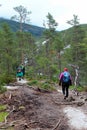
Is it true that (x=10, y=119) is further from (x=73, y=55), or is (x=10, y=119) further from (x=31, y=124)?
(x=73, y=55)

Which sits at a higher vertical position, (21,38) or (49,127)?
(21,38)

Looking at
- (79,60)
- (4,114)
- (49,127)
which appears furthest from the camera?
(79,60)

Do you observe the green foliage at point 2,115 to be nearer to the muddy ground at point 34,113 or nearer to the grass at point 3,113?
the grass at point 3,113

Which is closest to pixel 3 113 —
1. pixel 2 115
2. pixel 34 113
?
pixel 2 115

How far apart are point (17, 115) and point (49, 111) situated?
6.08 feet

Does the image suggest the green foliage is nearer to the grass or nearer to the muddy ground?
the grass

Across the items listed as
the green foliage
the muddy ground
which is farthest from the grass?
the muddy ground

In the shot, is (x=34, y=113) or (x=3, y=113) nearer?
(x=34, y=113)

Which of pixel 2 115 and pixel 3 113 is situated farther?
pixel 3 113

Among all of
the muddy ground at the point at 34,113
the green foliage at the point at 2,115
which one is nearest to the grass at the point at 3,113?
the green foliage at the point at 2,115

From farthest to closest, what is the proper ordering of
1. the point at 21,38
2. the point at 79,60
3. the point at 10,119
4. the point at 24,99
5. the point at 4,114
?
the point at 21,38, the point at 79,60, the point at 24,99, the point at 4,114, the point at 10,119

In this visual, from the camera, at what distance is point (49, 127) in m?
12.6

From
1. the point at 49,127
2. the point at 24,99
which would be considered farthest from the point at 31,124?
the point at 24,99

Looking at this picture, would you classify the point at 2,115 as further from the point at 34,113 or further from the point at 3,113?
the point at 34,113
